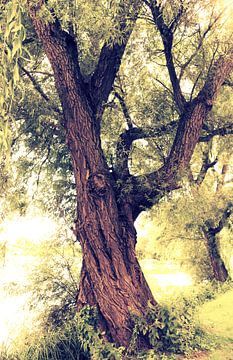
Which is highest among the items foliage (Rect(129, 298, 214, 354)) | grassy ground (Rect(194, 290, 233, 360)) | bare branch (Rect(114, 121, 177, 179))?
bare branch (Rect(114, 121, 177, 179))

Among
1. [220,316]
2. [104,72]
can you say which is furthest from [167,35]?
[220,316]

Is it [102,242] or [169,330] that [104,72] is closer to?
[102,242]

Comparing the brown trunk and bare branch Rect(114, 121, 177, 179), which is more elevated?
bare branch Rect(114, 121, 177, 179)

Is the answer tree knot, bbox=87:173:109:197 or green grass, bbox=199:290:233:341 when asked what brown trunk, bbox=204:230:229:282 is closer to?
green grass, bbox=199:290:233:341

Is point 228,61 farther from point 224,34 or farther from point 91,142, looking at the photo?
point 91,142

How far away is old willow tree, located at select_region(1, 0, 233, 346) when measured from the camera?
23.7 ft

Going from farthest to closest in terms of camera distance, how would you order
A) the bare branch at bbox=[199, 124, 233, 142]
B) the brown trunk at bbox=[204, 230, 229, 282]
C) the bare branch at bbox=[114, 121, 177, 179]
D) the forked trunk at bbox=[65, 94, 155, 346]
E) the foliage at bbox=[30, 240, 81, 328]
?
the brown trunk at bbox=[204, 230, 229, 282] → the bare branch at bbox=[199, 124, 233, 142] → the foliage at bbox=[30, 240, 81, 328] → the bare branch at bbox=[114, 121, 177, 179] → the forked trunk at bbox=[65, 94, 155, 346]

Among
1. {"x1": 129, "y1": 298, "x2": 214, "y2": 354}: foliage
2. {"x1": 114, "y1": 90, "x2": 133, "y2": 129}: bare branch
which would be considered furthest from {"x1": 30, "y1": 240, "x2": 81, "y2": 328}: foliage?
{"x1": 114, "y1": 90, "x2": 133, "y2": 129}: bare branch

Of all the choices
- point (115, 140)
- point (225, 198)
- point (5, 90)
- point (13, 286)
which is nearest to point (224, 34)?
point (115, 140)

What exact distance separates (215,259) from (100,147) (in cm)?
1243

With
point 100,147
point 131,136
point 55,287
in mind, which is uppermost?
point 131,136

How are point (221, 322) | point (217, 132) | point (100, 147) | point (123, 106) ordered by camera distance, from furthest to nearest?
point (221, 322)
point (123, 106)
point (217, 132)
point (100, 147)

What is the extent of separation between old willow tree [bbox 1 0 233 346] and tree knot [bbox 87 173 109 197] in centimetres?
2

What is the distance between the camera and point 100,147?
26.0 ft
